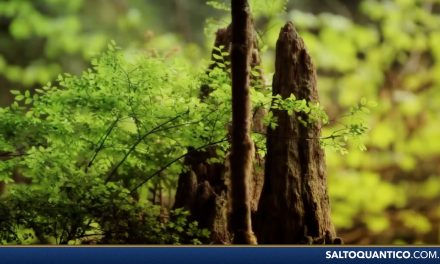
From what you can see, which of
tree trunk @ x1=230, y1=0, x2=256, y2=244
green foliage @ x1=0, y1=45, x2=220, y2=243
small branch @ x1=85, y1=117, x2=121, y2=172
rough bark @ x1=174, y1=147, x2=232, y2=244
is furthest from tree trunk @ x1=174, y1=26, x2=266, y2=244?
tree trunk @ x1=230, y1=0, x2=256, y2=244

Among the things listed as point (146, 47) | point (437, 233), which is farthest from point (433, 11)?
point (146, 47)

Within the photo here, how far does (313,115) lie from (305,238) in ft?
2.55

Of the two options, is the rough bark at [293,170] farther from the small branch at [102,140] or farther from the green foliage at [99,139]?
the small branch at [102,140]

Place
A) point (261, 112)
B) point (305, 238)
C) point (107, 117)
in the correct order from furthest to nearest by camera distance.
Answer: point (261, 112) → point (107, 117) → point (305, 238)

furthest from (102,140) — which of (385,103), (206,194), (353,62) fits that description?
(385,103)

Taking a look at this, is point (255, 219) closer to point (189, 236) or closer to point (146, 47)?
point (189, 236)

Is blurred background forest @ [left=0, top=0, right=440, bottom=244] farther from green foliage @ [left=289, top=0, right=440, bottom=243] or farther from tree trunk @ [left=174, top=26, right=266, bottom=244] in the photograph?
tree trunk @ [left=174, top=26, right=266, bottom=244]

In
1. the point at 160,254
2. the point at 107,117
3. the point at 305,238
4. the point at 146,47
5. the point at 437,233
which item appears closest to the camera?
the point at 160,254

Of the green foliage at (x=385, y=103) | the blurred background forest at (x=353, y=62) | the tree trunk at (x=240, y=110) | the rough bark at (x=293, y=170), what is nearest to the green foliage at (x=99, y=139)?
the rough bark at (x=293, y=170)

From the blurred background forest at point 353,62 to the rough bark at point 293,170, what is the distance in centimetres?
182

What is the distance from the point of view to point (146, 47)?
5.57m

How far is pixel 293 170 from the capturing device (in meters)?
3.54

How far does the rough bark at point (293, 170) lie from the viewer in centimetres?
349

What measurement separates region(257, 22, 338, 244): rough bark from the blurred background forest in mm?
1821
